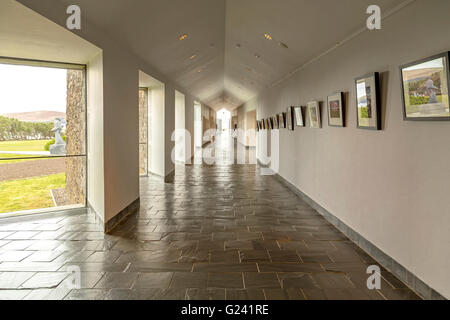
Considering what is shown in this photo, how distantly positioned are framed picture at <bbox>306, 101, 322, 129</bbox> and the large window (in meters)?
4.00

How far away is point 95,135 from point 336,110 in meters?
3.68

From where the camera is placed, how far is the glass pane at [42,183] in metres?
5.42

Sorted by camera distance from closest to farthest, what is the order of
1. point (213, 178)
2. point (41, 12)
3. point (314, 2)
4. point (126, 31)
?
1. point (41, 12)
2. point (314, 2)
3. point (126, 31)
4. point (213, 178)

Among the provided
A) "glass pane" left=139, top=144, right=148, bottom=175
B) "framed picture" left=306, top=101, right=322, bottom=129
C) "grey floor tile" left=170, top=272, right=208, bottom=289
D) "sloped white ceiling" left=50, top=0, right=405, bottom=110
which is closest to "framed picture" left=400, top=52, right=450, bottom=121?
"sloped white ceiling" left=50, top=0, right=405, bottom=110

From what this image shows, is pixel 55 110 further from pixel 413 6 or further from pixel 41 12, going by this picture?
pixel 413 6

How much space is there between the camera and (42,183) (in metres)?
5.82

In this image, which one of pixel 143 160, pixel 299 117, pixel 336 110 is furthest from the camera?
pixel 143 160

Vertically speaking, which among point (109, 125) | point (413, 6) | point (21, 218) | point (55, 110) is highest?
point (413, 6)

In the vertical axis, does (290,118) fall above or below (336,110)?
above

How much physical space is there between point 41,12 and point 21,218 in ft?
11.5

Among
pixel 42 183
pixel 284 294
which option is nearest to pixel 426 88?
pixel 284 294

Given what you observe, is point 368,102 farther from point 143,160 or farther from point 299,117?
point 143,160
